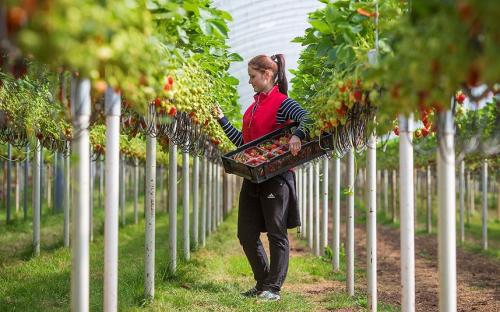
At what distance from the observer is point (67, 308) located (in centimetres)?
532

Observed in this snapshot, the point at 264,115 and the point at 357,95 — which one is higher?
the point at 264,115

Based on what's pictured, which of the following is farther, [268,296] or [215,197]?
[215,197]

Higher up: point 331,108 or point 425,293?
point 331,108

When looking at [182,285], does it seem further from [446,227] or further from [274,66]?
[446,227]

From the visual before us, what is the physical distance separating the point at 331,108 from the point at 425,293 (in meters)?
3.87

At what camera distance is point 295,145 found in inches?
196

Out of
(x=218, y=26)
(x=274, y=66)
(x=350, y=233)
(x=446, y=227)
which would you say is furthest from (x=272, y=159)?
(x=446, y=227)

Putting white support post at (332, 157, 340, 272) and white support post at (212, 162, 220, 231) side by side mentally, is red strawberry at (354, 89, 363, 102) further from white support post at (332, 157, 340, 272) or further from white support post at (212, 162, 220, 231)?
white support post at (212, 162, 220, 231)

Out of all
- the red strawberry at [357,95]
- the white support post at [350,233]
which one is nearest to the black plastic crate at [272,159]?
the white support post at [350,233]

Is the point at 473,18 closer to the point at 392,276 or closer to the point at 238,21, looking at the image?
the point at 238,21

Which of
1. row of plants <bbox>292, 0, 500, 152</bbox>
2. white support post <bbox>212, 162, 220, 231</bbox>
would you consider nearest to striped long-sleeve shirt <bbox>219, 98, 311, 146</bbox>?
row of plants <bbox>292, 0, 500, 152</bbox>

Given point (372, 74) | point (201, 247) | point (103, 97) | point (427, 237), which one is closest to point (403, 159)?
point (372, 74)

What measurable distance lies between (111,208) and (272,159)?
1.68 metres

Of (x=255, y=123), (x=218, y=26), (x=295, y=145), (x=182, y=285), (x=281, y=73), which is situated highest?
(x=281, y=73)
